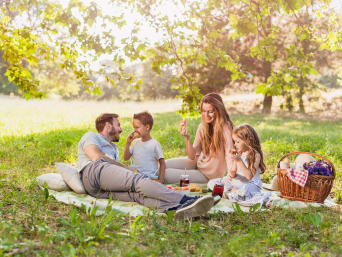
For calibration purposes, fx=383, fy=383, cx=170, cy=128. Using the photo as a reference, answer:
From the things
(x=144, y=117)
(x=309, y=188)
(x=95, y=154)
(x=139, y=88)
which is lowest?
(x=309, y=188)

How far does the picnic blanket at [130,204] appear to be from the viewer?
4.23 meters

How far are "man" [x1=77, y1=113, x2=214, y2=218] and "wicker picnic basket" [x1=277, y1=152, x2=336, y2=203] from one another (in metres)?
1.47

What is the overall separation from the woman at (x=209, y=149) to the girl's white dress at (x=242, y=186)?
1.55 ft

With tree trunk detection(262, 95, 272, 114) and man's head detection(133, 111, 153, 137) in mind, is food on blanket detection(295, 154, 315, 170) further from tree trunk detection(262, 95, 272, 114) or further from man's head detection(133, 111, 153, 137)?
tree trunk detection(262, 95, 272, 114)

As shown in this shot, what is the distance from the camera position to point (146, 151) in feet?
18.7

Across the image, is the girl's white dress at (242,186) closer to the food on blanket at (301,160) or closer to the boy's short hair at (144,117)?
the food on blanket at (301,160)

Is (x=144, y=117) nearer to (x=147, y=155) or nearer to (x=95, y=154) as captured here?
(x=147, y=155)

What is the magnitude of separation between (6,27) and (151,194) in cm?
408

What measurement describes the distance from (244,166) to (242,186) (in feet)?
0.86

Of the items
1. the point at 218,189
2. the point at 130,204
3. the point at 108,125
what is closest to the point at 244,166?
the point at 218,189

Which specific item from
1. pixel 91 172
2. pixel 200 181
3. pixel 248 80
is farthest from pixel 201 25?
pixel 248 80

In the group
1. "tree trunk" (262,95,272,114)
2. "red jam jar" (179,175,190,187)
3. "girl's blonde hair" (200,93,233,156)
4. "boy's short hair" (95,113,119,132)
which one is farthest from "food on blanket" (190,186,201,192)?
Result: "tree trunk" (262,95,272,114)

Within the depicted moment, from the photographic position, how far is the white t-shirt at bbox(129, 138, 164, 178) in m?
5.69

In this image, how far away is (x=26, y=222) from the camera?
3.54 meters
